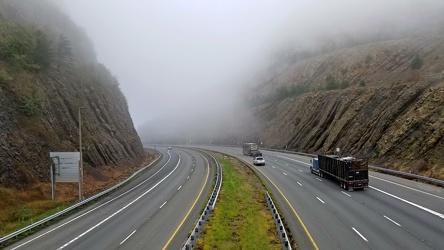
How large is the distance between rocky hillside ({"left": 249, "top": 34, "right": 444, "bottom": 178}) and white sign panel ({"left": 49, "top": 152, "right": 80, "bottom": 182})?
1380 inches

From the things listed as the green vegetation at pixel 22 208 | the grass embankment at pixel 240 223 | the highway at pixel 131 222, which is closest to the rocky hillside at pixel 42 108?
the green vegetation at pixel 22 208

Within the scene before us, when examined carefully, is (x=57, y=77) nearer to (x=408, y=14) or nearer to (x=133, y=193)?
(x=133, y=193)

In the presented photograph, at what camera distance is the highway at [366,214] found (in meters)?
18.3

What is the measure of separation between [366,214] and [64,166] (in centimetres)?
2668

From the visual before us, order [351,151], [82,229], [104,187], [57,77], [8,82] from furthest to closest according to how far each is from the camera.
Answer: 1. [351,151]
2. [57,77]
3. [104,187]
4. [8,82]
5. [82,229]

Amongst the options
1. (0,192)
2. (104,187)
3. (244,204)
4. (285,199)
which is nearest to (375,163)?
(285,199)

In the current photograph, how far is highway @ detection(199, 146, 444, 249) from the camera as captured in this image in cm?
1827

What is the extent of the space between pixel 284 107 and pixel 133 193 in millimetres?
68861

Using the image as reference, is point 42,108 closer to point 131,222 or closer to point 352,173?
point 131,222

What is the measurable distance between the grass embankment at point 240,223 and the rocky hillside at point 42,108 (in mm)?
18671

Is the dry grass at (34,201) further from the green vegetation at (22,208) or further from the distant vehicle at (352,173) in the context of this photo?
the distant vehicle at (352,173)

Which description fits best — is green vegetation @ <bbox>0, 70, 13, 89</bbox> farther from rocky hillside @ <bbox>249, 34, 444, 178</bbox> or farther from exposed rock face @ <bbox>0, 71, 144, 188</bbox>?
rocky hillside @ <bbox>249, 34, 444, 178</bbox>

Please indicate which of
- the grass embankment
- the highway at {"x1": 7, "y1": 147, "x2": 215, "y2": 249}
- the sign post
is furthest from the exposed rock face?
the grass embankment

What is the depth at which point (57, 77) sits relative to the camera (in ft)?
163
